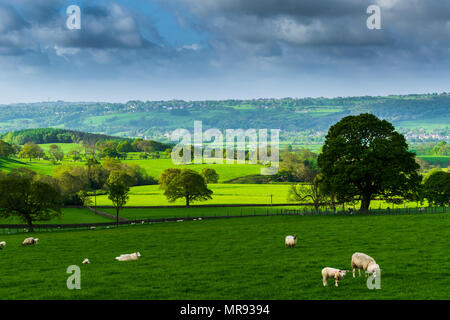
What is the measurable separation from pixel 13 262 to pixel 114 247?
874 cm

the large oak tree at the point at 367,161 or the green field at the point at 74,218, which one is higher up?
the large oak tree at the point at 367,161

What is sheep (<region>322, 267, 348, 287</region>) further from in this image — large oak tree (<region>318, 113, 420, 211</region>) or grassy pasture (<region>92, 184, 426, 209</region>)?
grassy pasture (<region>92, 184, 426, 209</region>)

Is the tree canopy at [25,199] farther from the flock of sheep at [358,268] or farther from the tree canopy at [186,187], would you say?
the flock of sheep at [358,268]

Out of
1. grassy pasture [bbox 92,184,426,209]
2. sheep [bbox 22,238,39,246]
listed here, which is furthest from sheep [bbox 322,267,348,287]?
grassy pasture [bbox 92,184,426,209]

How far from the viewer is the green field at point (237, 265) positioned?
1936 cm

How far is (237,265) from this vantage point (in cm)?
2566

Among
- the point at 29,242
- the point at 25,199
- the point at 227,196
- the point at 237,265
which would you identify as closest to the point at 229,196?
the point at 227,196

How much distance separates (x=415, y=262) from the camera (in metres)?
24.6

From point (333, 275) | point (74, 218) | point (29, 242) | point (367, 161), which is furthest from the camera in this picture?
point (74, 218)

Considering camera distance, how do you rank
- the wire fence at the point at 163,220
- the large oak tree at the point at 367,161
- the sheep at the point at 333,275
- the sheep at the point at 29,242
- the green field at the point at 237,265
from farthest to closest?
the wire fence at the point at 163,220, the large oak tree at the point at 367,161, the sheep at the point at 29,242, the sheep at the point at 333,275, the green field at the point at 237,265

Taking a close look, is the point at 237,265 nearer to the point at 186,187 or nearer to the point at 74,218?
the point at 74,218

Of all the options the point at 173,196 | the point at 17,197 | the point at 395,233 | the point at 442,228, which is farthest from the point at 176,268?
the point at 173,196

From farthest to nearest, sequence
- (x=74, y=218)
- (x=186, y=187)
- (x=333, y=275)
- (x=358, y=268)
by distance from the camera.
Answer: (x=186, y=187), (x=74, y=218), (x=358, y=268), (x=333, y=275)

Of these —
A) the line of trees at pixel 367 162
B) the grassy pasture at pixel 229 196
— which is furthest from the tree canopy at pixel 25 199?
the grassy pasture at pixel 229 196
